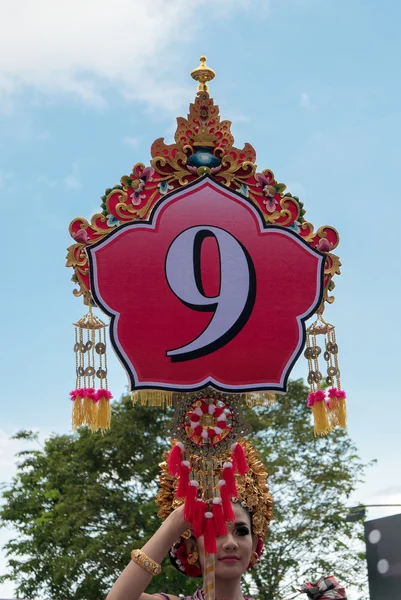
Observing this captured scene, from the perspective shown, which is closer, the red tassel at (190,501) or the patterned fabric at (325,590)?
the red tassel at (190,501)

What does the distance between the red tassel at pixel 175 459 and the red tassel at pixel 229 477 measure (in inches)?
10.0

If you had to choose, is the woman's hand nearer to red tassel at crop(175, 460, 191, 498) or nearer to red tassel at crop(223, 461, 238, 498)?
red tassel at crop(175, 460, 191, 498)

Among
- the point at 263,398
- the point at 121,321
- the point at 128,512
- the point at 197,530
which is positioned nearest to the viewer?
the point at 197,530

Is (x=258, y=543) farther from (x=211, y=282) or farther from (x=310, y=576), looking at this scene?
(x=310, y=576)

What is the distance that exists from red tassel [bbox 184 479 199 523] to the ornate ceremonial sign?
528 millimetres

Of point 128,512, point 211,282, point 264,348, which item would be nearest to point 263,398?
point 264,348

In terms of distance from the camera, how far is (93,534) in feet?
52.7

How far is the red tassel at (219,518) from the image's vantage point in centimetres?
429

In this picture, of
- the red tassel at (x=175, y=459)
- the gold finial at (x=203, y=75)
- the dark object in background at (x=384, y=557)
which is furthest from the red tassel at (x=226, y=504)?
the gold finial at (x=203, y=75)

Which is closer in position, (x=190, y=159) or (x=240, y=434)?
(x=240, y=434)

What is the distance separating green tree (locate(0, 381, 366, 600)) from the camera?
15.4 m

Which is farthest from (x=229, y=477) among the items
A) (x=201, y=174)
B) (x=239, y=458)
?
(x=201, y=174)

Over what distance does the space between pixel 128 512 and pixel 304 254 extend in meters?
12.0

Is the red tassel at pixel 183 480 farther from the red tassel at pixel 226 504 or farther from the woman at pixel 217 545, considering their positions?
the red tassel at pixel 226 504
